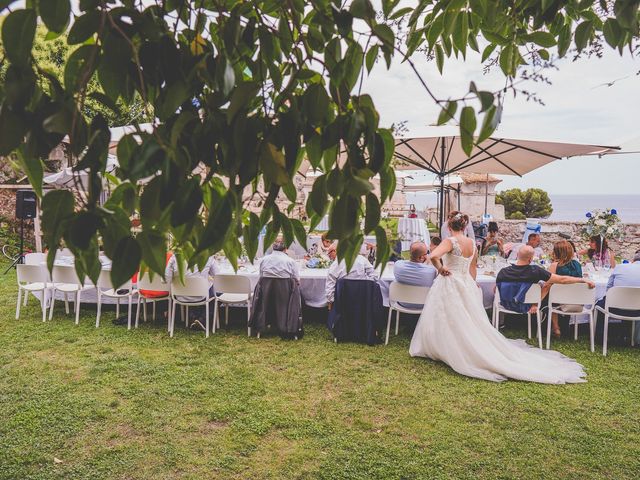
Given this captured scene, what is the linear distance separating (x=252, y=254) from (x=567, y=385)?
4.80 meters

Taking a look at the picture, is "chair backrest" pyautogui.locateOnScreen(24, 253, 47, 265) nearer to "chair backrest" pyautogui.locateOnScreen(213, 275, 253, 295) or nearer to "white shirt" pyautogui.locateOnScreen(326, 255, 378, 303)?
"chair backrest" pyautogui.locateOnScreen(213, 275, 253, 295)

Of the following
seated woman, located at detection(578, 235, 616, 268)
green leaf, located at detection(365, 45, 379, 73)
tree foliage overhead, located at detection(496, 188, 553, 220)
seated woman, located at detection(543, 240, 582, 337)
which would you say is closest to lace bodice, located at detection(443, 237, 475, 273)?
seated woman, located at detection(543, 240, 582, 337)

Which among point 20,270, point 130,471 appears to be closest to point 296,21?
point 130,471

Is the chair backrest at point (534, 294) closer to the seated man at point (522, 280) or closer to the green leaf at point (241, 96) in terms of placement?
the seated man at point (522, 280)

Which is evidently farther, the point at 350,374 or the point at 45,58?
the point at 45,58

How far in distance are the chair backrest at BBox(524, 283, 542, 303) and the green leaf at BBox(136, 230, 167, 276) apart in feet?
19.7

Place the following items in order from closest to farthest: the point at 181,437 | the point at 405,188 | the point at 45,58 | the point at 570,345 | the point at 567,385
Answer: the point at 181,437
the point at 567,385
the point at 570,345
the point at 45,58
the point at 405,188

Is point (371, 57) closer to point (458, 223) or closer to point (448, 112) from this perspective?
point (448, 112)

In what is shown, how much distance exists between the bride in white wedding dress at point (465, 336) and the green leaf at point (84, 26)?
4899mm

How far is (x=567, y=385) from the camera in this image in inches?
194

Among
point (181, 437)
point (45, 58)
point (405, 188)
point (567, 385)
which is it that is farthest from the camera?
point (405, 188)

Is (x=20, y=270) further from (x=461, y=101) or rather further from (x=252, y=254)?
(x=461, y=101)

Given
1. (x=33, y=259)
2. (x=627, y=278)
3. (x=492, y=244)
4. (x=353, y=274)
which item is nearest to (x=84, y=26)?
(x=353, y=274)

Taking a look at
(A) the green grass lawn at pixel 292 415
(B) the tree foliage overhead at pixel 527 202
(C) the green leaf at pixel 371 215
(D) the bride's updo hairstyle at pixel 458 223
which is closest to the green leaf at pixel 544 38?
(C) the green leaf at pixel 371 215
